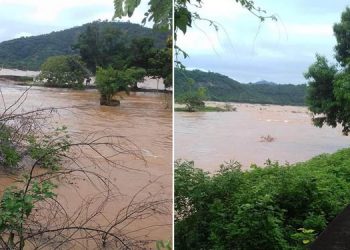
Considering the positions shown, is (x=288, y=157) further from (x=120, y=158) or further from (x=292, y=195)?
(x=120, y=158)

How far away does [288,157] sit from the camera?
9.61ft

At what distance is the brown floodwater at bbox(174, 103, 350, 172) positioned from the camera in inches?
101

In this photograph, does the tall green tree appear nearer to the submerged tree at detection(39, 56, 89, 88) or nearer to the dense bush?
the submerged tree at detection(39, 56, 89, 88)

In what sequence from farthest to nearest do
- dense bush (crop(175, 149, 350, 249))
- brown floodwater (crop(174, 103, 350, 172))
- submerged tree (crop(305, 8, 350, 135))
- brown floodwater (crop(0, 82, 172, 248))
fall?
submerged tree (crop(305, 8, 350, 135)), brown floodwater (crop(174, 103, 350, 172)), dense bush (crop(175, 149, 350, 249)), brown floodwater (crop(0, 82, 172, 248))

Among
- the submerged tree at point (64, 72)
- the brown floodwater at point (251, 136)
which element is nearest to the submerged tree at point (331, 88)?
the brown floodwater at point (251, 136)

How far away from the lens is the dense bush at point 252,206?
2.37 m

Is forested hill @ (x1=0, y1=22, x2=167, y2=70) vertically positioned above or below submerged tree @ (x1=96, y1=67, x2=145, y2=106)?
above

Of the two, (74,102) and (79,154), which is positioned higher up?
(74,102)

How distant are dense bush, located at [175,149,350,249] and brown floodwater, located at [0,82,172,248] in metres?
0.66

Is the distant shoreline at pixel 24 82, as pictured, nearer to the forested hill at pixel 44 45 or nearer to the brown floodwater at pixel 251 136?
the forested hill at pixel 44 45

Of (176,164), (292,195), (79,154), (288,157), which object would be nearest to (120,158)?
(79,154)

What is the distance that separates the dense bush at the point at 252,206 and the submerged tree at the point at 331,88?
1.11 feet

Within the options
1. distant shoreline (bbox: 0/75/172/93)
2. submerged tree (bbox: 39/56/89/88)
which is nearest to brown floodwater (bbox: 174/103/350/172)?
distant shoreline (bbox: 0/75/172/93)

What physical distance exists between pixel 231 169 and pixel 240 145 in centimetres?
15
